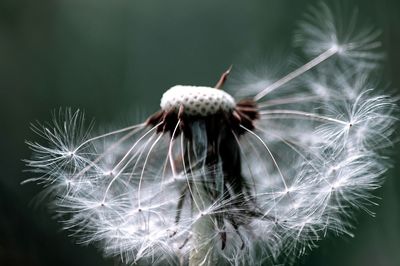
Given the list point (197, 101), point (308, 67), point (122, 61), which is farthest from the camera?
point (122, 61)

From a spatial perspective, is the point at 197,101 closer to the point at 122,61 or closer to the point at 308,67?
the point at 308,67

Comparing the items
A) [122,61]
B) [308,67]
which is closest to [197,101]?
[308,67]

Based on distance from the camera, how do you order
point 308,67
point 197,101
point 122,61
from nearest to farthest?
1. point 197,101
2. point 308,67
3. point 122,61

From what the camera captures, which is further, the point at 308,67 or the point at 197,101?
the point at 308,67

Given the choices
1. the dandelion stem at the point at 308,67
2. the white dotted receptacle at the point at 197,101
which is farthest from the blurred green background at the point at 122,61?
the white dotted receptacle at the point at 197,101
